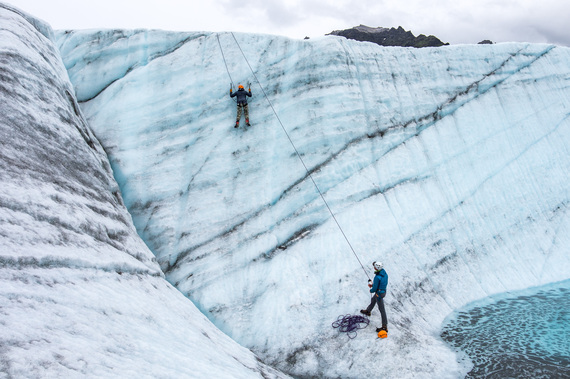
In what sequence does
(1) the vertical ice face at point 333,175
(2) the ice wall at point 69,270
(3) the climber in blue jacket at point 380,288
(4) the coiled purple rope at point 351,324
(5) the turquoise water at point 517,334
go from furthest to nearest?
(1) the vertical ice face at point 333,175 < (4) the coiled purple rope at point 351,324 < (3) the climber in blue jacket at point 380,288 < (5) the turquoise water at point 517,334 < (2) the ice wall at point 69,270

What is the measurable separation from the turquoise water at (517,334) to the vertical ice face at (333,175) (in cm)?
33

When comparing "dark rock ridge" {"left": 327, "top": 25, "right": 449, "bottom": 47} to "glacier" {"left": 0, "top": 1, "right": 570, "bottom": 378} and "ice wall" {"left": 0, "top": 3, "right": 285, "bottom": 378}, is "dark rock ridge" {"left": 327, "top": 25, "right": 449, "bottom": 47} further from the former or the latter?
"ice wall" {"left": 0, "top": 3, "right": 285, "bottom": 378}

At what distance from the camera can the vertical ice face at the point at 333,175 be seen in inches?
257

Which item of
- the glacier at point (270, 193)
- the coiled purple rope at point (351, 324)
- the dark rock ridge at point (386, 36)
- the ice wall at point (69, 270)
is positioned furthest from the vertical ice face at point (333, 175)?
the dark rock ridge at point (386, 36)

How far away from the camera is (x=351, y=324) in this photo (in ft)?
19.5

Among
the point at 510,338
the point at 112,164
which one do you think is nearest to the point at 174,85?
the point at 112,164

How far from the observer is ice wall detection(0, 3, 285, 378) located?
3006mm

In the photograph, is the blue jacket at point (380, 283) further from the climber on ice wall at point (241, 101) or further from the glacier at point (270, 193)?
the climber on ice wall at point (241, 101)

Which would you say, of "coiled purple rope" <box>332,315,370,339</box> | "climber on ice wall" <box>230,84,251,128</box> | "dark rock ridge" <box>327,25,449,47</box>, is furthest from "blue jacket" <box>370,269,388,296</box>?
"dark rock ridge" <box>327,25,449,47</box>

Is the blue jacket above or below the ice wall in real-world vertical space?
below

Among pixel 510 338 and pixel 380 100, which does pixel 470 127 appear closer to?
pixel 380 100

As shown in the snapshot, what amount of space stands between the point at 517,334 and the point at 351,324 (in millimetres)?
3052

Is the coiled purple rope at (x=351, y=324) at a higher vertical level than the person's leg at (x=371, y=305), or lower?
lower

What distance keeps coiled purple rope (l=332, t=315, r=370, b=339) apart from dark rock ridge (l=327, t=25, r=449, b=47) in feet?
72.3
